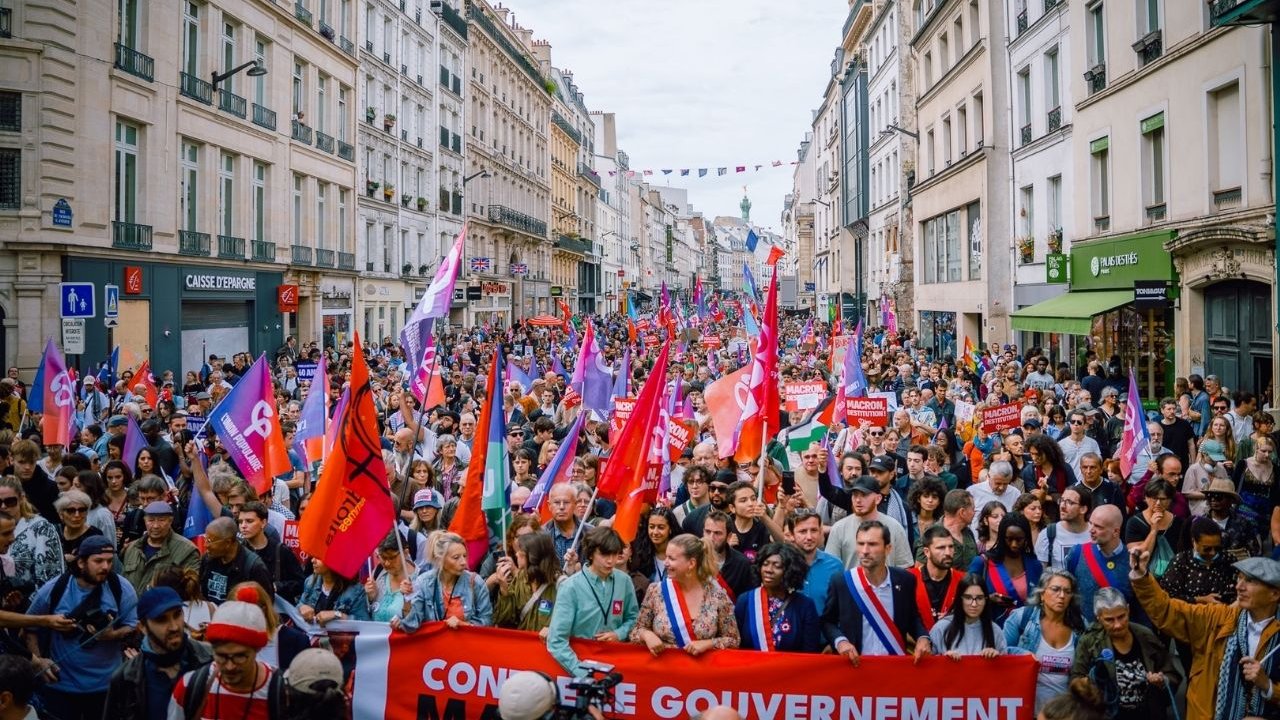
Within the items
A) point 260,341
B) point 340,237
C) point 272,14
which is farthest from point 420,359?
point 340,237

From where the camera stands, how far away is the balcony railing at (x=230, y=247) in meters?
27.6

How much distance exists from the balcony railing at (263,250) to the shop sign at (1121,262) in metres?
22.3

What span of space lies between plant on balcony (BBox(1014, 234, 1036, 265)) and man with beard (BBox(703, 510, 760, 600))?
72.5 feet

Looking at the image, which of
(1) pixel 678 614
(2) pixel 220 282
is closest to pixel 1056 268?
(1) pixel 678 614

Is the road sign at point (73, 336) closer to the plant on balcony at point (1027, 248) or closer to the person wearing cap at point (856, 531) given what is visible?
the person wearing cap at point (856, 531)

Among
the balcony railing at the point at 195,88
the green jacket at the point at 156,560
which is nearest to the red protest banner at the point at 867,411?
the green jacket at the point at 156,560

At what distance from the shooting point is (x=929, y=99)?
3525 cm

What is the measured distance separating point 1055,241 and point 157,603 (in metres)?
23.1

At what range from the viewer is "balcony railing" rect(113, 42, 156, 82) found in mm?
22641

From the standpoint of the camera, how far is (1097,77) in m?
21.2

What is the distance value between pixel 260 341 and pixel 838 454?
23.2m

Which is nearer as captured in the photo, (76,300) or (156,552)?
(156,552)

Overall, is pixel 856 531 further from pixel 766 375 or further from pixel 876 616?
pixel 766 375

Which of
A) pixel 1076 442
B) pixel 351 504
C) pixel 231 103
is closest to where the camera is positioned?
pixel 351 504
